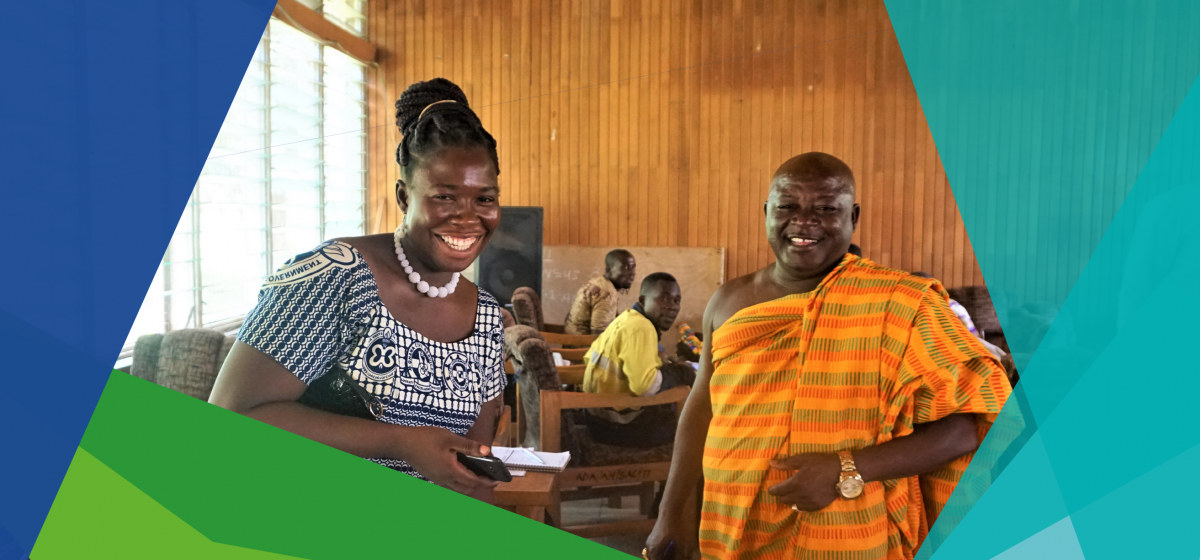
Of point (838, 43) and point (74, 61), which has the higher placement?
point (838, 43)

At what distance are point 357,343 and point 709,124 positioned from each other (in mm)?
5385

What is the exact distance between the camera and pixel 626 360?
113 inches

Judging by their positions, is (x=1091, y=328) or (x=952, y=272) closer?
(x=1091, y=328)

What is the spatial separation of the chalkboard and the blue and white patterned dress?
197 inches

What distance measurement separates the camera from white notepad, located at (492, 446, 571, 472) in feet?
6.19

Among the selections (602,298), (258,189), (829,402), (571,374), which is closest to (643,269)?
(602,298)

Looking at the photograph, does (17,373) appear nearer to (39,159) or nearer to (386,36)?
(39,159)

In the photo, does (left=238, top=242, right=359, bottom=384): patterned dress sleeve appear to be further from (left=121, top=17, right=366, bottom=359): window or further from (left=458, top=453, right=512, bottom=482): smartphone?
(left=121, top=17, right=366, bottom=359): window

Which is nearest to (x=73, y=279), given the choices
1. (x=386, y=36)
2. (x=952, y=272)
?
(x=386, y=36)

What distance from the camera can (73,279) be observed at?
487 millimetres

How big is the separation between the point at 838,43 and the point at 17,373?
20.3 ft

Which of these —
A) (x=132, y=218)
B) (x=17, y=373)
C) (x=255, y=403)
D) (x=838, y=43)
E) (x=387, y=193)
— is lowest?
(x=255, y=403)

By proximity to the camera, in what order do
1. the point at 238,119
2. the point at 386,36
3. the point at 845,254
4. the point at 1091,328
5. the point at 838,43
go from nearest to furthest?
the point at 1091,328, the point at 845,254, the point at 238,119, the point at 386,36, the point at 838,43

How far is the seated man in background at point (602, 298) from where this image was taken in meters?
4.40
